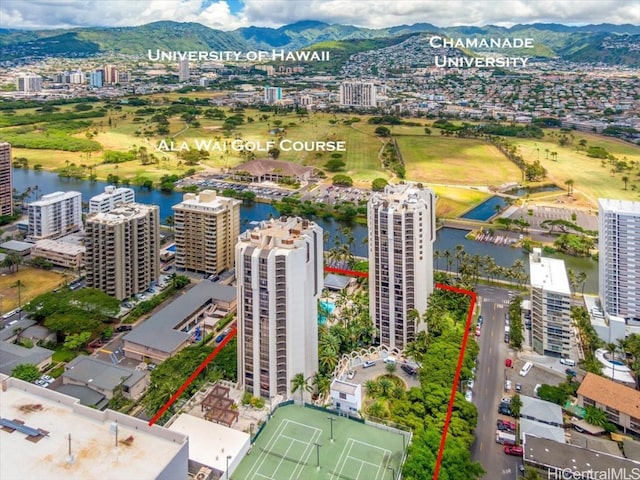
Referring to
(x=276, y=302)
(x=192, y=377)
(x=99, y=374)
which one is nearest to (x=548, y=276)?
(x=276, y=302)

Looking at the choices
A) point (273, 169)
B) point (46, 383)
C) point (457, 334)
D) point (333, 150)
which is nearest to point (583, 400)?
point (457, 334)

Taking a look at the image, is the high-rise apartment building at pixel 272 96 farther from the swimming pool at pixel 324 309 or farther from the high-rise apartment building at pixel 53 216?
the swimming pool at pixel 324 309

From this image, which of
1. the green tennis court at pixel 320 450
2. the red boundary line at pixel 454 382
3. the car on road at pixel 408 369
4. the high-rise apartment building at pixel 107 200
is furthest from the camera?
the high-rise apartment building at pixel 107 200

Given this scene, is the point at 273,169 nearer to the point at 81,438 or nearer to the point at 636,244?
the point at 636,244

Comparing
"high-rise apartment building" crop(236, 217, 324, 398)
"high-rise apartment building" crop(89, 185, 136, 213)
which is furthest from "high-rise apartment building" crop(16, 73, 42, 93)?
"high-rise apartment building" crop(236, 217, 324, 398)

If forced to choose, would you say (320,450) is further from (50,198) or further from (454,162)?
(454,162)

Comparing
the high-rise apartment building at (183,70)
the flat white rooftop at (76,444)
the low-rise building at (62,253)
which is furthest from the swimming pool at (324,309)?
the high-rise apartment building at (183,70)
